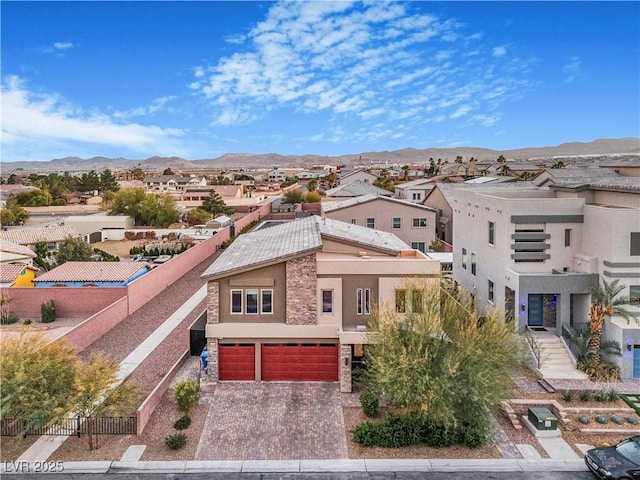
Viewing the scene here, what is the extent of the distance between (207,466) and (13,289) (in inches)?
899

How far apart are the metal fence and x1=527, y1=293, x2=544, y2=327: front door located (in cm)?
1964

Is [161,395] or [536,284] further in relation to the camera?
[536,284]

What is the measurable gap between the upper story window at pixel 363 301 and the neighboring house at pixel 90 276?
729 inches

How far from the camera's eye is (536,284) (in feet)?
77.8

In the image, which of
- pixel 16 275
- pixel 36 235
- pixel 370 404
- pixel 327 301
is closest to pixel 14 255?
pixel 16 275

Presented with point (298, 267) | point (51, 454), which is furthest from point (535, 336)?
point (51, 454)

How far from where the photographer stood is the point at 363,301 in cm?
2184

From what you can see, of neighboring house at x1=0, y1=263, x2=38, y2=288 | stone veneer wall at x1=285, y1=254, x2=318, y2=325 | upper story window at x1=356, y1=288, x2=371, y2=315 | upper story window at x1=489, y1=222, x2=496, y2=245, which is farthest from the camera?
neighboring house at x1=0, y1=263, x2=38, y2=288

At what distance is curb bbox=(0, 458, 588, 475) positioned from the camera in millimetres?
15555

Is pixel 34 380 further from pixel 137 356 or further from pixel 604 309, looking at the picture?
pixel 604 309

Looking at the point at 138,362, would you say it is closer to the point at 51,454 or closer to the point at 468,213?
the point at 51,454

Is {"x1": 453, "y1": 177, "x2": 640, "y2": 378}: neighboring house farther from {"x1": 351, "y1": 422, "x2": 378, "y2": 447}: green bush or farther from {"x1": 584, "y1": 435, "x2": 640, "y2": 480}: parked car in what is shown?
{"x1": 351, "y1": 422, "x2": 378, "y2": 447}: green bush

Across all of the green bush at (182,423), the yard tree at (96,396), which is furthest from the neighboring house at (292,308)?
the yard tree at (96,396)

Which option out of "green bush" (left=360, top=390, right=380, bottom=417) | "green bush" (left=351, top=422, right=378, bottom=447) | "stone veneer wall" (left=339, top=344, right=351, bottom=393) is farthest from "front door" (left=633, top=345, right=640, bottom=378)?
"green bush" (left=351, top=422, right=378, bottom=447)
